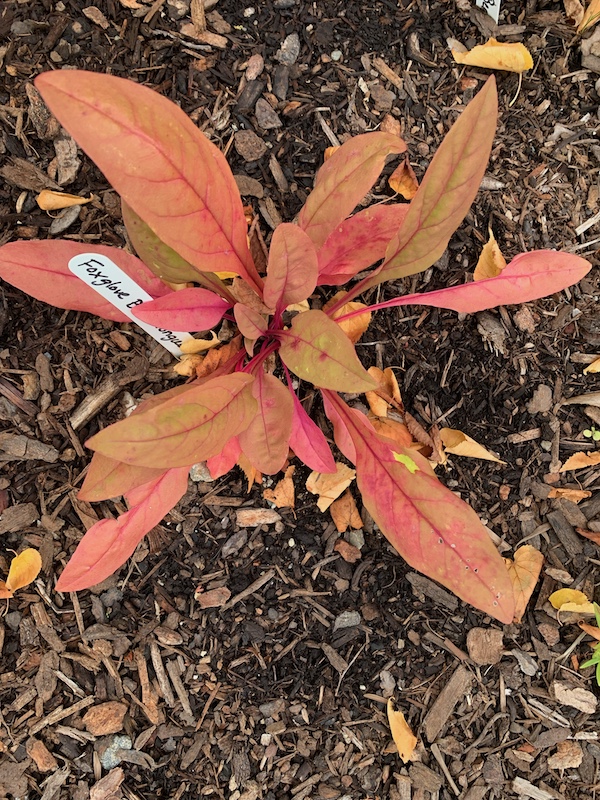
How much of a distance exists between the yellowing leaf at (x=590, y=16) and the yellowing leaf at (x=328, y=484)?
1.33 meters

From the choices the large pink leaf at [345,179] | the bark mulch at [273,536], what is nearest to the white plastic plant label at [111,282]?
the bark mulch at [273,536]

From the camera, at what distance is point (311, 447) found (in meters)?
1.39

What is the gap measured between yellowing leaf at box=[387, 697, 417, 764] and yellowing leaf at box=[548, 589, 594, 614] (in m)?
0.47

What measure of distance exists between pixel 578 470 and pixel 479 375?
365 mm

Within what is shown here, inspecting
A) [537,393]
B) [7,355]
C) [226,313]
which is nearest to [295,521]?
[226,313]

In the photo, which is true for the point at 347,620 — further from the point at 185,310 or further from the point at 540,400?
the point at 185,310

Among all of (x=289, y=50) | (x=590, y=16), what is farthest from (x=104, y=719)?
(x=590, y=16)

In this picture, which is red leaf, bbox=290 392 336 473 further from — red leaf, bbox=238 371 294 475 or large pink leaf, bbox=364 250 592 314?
large pink leaf, bbox=364 250 592 314

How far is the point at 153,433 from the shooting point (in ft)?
2.94

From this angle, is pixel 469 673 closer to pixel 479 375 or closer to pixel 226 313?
pixel 479 375

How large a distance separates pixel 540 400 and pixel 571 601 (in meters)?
0.50

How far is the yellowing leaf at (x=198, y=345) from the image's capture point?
1486mm

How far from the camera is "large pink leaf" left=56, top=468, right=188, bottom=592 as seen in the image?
1218mm

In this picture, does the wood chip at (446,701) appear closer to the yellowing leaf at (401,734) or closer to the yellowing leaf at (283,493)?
the yellowing leaf at (401,734)
